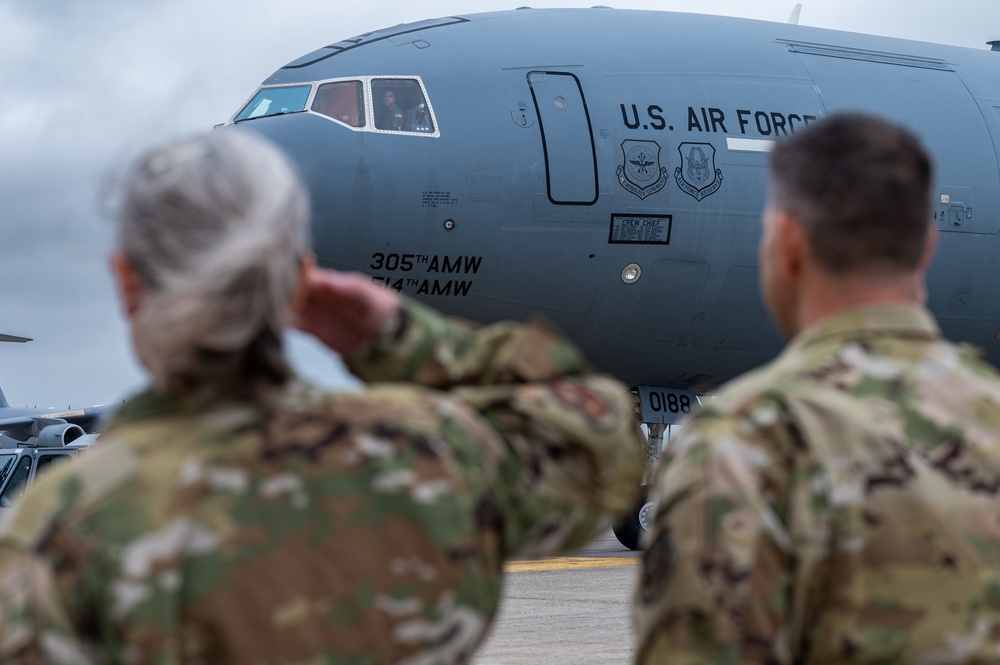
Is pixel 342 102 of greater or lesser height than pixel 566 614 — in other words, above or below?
above

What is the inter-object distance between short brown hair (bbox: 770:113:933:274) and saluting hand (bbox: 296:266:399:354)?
67cm

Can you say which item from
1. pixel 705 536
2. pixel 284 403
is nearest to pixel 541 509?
pixel 705 536

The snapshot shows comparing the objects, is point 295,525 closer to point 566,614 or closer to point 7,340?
point 566,614

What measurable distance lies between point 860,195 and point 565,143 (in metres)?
8.65

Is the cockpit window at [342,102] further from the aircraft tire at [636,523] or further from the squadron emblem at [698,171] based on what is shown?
the aircraft tire at [636,523]

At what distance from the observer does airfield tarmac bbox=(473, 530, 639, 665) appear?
7.12 metres

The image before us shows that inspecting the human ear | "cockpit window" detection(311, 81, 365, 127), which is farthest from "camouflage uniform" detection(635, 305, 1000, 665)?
"cockpit window" detection(311, 81, 365, 127)

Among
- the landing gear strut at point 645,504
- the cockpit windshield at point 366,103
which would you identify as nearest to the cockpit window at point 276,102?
the cockpit windshield at point 366,103

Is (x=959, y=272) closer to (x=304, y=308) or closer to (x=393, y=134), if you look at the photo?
(x=393, y=134)

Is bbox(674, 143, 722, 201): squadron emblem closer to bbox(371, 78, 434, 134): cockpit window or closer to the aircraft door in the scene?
the aircraft door

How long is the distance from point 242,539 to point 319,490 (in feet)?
0.37

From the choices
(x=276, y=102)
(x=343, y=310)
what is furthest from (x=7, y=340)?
(x=343, y=310)

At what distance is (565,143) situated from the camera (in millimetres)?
10656

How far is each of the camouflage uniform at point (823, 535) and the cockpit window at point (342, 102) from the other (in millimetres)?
8771
